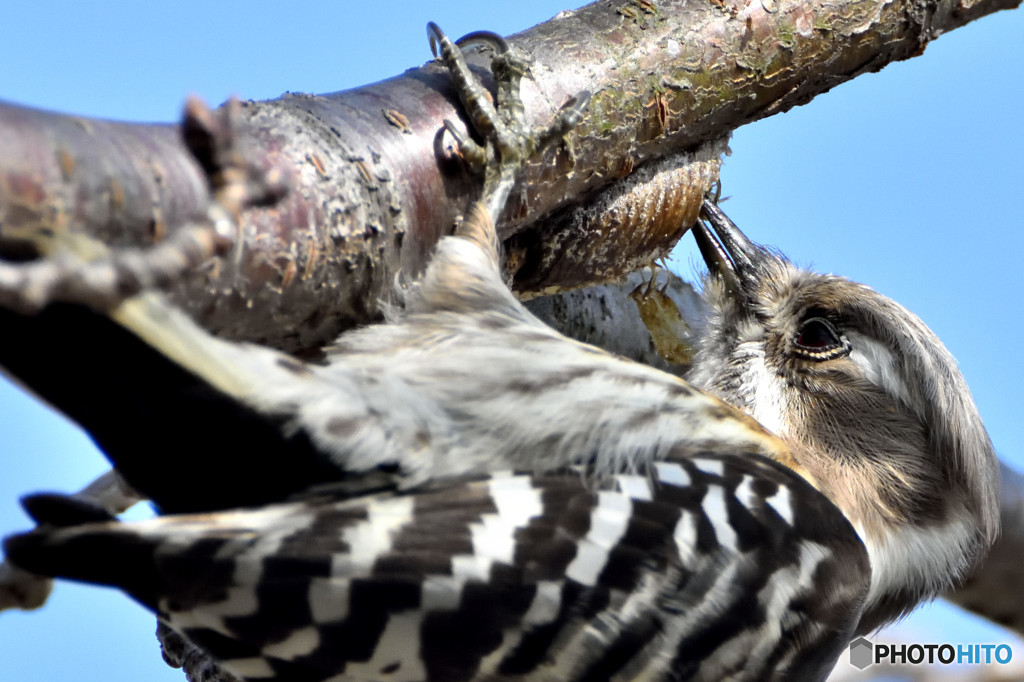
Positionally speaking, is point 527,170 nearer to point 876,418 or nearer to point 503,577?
point 503,577

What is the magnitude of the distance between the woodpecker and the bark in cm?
11

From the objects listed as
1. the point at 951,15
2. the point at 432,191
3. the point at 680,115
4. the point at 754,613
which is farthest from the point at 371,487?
the point at 951,15

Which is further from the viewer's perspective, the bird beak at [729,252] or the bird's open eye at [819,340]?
the bird beak at [729,252]

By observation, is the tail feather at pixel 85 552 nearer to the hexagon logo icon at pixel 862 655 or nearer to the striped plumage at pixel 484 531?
the striped plumage at pixel 484 531

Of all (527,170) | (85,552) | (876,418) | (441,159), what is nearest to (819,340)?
(876,418)

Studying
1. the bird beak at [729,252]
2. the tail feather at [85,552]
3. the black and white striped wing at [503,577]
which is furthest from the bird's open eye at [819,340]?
the tail feather at [85,552]

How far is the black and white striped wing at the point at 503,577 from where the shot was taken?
1.50 m

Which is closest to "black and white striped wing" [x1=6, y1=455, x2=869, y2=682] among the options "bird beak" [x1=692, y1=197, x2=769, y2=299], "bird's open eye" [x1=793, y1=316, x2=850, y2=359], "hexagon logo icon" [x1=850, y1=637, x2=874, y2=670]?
"bird's open eye" [x1=793, y1=316, x2=850, y2=359]

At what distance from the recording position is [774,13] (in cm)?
242

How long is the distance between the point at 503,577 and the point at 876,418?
1.38 m

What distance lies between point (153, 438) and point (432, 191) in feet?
2.38

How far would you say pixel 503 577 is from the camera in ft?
5.49

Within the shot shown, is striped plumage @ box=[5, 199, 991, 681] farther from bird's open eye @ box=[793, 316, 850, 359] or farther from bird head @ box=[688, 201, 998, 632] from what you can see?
bird's open eye @ box=[793, 316, 850, 359]

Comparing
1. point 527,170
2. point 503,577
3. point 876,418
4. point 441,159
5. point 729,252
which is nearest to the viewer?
point 503,577
